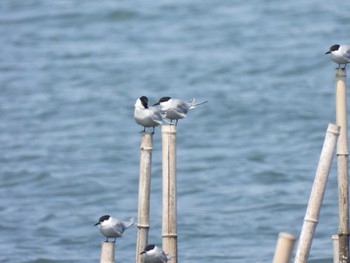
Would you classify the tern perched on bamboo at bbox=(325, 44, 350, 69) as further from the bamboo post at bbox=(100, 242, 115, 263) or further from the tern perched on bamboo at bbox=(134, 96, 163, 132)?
the bamboo post at bbox=(100, 242, 115, 263)

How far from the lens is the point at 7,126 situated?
20.9m

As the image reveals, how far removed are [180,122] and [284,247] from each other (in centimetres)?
1472

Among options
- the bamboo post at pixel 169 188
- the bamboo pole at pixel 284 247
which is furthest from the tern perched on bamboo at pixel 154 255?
the bamboo pole at pixel 284 247

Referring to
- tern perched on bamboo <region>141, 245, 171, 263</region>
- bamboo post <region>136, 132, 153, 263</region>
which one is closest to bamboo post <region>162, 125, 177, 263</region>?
bamboo post <region>136, 132, 153, 263</region>

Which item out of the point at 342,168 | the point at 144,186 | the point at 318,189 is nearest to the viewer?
the point at 318,189

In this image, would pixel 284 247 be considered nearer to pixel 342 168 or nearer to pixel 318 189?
pixel 318 189

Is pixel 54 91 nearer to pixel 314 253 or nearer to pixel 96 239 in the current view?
pixel 96 239

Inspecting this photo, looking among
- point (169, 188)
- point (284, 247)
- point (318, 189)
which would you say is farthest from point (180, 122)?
point (284, 247)

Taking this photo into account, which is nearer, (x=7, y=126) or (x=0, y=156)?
(x=0, y=156)

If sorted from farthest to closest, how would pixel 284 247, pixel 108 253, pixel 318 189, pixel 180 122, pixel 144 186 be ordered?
pixel 180 122 → pixel 144 186 → pixel 108 253 → pixel 318 189 → pixel 284 247

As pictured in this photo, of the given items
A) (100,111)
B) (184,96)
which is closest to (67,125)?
(100,111)

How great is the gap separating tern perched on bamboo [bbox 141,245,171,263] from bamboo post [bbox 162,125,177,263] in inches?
14.2

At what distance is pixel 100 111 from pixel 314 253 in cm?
1050

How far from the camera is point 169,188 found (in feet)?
26.0
